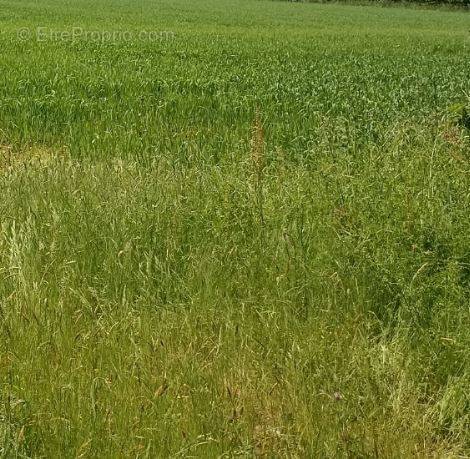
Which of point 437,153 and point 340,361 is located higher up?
point 437,153

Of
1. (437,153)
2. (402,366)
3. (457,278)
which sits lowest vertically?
(402,366)

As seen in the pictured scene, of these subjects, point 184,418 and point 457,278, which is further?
point 457,278

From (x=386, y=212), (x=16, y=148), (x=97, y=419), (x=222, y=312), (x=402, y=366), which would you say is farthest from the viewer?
(x=16, y=148)

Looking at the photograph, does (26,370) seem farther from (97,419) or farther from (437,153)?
(437,153)

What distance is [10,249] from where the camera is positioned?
3.42 metres

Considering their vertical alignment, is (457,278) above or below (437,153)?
below

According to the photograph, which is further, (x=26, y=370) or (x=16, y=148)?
(x=16, y=148)

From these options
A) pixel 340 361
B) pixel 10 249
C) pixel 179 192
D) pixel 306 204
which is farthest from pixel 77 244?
pixel 340 361

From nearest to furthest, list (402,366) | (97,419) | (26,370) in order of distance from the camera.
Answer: (97,419), (26,370), (402,366)

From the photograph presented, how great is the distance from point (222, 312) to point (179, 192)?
1406mm

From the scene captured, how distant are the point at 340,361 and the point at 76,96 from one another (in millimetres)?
6991

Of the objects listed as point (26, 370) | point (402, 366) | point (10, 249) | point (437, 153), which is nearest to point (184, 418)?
point (26, 370)

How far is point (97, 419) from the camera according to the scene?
2.33 meters

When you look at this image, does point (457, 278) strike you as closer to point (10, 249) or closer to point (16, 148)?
point (10, 249)
